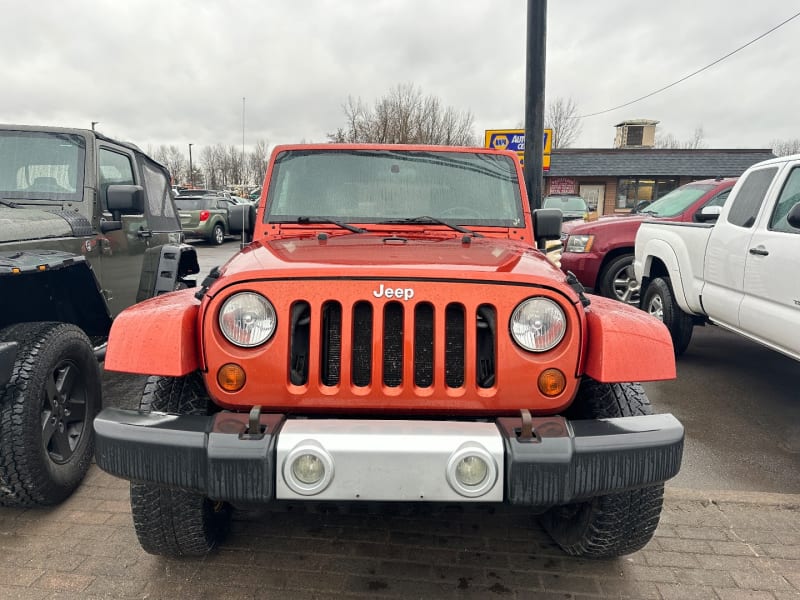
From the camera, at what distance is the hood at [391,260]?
2012 mm

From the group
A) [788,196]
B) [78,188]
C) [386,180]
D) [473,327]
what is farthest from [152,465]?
[788,196]

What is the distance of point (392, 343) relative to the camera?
2041 mm

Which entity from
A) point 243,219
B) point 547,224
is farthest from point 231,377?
point 547,224

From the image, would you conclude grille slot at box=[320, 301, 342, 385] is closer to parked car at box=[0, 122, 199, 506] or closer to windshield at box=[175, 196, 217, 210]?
parked car at box=[0, 122, 199, 506]

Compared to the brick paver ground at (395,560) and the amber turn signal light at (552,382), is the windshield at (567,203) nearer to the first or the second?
the brick paver ground at (395,560)

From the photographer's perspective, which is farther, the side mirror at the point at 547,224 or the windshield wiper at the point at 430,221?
the side mirror at the point at 547,224

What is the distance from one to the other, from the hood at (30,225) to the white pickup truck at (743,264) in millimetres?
4468

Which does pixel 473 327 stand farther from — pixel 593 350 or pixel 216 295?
pixel 216 295

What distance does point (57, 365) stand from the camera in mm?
2889

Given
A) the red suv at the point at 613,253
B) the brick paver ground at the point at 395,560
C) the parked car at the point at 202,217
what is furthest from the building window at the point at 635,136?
the brick paver ground at the point at 395,560

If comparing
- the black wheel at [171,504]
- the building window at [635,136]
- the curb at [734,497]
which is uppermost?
the building window at [635,136]

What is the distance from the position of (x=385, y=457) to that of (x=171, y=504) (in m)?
0.99

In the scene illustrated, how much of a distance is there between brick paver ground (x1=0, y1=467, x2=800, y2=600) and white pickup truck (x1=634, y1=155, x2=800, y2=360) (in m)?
1.46

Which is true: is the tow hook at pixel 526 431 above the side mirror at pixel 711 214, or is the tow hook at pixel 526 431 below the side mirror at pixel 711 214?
below
